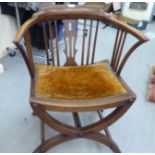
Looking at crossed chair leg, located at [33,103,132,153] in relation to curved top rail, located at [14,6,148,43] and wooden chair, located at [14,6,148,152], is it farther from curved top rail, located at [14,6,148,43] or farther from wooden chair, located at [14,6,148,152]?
curved top rail, located at [14,6,148,43]

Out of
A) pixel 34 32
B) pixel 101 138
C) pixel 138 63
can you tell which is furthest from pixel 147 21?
pixel 101 138

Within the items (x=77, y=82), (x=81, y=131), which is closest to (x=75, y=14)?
(x=77, y=82)

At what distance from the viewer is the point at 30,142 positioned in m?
1.34

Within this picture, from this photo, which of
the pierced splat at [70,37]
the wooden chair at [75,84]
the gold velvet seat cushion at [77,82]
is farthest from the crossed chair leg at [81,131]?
the pierced splat at [70,37]

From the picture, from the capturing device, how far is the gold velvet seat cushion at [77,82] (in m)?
1.03

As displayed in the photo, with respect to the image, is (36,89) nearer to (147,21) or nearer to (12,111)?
(12,111)

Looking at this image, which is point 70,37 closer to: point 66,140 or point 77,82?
point 77,82

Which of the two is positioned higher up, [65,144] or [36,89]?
[36,89]

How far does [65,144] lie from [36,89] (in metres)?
0.50

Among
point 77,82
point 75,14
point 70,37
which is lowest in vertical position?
point 77,82

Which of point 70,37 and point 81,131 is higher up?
point 70,37

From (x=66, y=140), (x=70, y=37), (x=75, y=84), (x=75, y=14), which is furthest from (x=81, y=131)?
(x=75, y=14)

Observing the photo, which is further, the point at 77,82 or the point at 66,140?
the point at 66,140

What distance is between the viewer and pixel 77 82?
1122 mm
